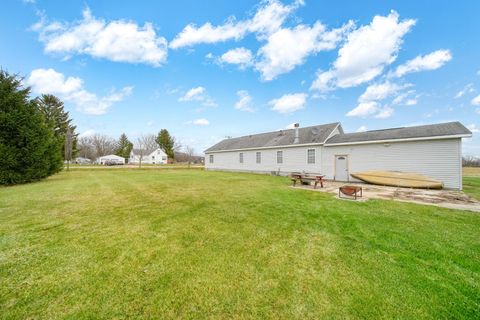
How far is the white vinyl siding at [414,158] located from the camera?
10094 millimetres

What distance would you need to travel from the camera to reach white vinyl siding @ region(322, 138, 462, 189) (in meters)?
10.1

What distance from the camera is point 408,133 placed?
38.1ft

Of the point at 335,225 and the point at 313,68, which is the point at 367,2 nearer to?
the point at 313,68

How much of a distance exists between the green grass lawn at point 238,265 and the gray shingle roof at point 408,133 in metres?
7.44

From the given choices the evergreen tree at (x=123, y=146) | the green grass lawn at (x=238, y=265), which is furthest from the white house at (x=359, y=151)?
the evergreen tree at (x=123, y=146)

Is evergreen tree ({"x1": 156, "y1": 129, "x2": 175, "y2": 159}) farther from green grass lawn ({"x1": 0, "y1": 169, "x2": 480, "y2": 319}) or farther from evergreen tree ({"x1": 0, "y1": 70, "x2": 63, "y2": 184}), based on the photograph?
green grass lawn ({"x1": 0, "y1": 169, "x2": 480, "y2": 319})

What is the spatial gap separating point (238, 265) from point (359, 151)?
13287 mm

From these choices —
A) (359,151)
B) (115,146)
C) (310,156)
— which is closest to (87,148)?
(115,146)

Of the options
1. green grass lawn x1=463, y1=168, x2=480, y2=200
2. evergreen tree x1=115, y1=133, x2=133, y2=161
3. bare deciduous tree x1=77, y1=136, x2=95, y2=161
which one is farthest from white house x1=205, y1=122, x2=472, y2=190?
bare deciduous tree x1=77, y1=136, x2=95, y2=161

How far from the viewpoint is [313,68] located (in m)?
17.2

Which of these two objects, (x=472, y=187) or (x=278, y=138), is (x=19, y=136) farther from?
(x=472, y=187)

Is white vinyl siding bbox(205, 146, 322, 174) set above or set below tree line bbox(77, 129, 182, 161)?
below

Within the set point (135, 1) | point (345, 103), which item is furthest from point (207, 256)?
point (345, 103)

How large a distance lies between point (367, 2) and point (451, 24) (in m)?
5.00
